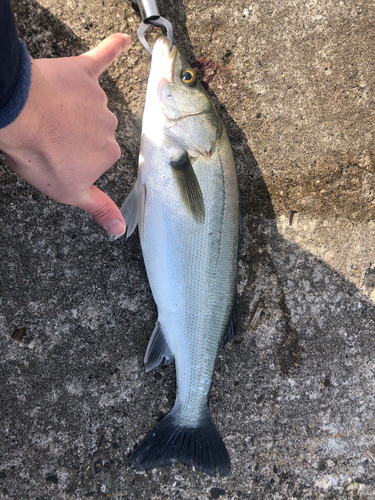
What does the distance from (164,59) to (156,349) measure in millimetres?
2025

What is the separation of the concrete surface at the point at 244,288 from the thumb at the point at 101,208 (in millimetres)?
463

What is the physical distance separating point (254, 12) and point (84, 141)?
6.12 feet

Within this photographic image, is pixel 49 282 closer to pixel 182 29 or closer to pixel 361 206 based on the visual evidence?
pixel 182 29

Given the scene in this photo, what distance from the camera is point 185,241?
204cm

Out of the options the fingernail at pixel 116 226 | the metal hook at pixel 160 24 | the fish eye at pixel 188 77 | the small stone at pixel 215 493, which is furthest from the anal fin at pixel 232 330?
the metal hook at pixel 160 24

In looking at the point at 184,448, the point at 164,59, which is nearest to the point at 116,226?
the point at 164,59

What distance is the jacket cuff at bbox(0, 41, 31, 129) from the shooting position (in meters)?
1.37

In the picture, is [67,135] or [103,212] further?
[103,212]

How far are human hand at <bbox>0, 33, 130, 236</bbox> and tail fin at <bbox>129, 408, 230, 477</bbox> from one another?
58.3 inches

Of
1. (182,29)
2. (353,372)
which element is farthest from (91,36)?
(353,372)

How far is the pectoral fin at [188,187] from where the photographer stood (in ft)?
6.61

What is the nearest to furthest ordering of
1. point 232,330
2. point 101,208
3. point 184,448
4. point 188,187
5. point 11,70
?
1. point 11,70
2. point 101,208
3. point 188,187
4. point 184,448
5. point 232,330

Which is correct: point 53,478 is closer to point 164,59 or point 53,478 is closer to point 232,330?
point 232,330

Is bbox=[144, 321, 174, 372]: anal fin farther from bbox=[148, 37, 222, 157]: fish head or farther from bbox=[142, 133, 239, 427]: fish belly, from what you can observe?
bbox=[148, 37, 222, 157]: fish head
